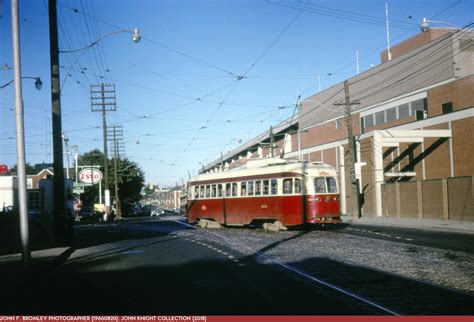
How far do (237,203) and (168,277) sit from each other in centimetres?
1514

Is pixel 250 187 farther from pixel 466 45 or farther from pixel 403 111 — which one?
pixel 466 45

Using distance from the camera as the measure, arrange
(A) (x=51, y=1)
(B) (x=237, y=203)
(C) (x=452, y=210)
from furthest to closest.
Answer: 1. (C) (x=452, y=210)
2. (B) (x=237, y=203)
3. (A) (x=51, y=1)

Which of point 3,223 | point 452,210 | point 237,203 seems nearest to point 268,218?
point 237,203

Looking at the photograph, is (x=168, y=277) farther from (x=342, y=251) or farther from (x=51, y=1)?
(x=51, y=1)

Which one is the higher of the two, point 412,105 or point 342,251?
point 412,105

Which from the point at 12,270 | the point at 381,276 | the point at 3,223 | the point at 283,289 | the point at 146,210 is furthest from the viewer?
the point at 146,210

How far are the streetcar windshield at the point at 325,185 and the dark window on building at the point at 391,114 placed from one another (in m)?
24.6

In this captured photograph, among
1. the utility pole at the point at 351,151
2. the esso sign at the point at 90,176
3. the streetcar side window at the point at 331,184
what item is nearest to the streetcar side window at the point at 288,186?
the streetcar side window at the point at 331,184

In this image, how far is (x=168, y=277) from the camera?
35.3 feet

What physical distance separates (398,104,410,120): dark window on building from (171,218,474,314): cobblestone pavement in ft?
90.2

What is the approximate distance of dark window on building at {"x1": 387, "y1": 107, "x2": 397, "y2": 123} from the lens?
45.7m

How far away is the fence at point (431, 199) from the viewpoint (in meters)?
28.7

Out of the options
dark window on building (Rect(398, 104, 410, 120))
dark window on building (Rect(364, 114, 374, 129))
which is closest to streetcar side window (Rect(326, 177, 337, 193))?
dark window on building (Rect(398, 104, 410, 120))

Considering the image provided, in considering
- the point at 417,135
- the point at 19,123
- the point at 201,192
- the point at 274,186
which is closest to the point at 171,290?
the point at 19,123
